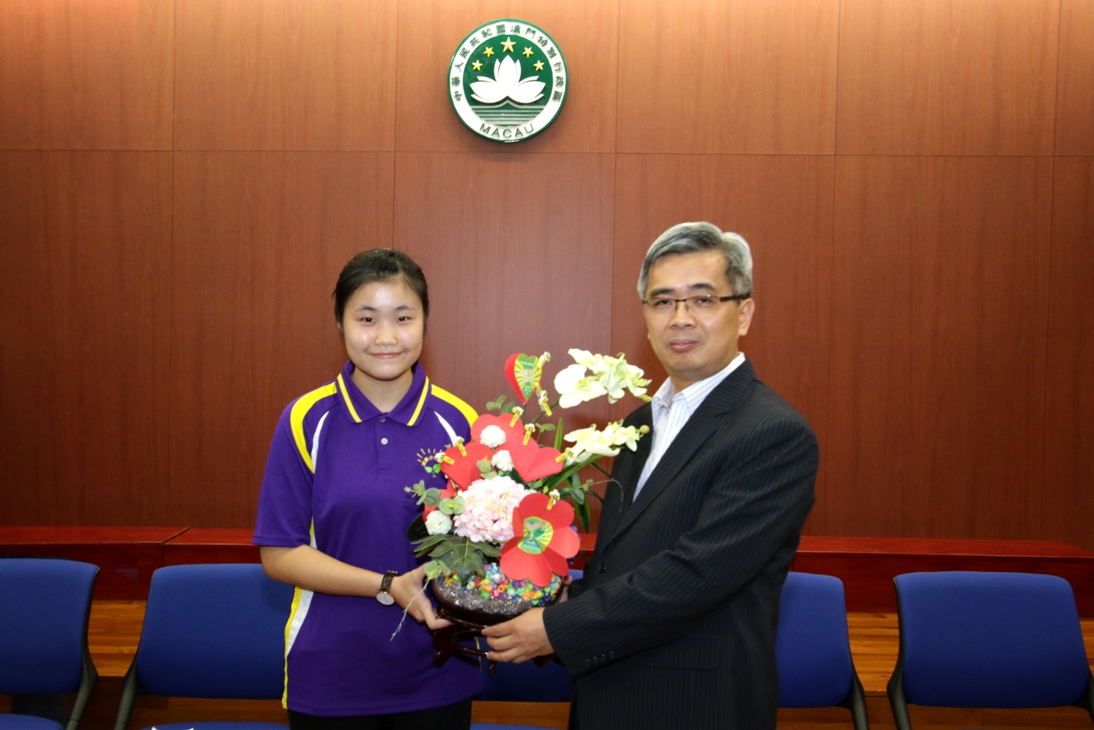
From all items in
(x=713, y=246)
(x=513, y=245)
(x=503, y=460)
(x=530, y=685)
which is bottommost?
(x=530, y=685)

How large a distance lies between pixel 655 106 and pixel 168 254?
263 centimetres

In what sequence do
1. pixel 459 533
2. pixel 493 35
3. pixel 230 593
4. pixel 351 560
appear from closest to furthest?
pixel 459 533 < pixel 351 560 < pixel 230 593 < pixel 493 35

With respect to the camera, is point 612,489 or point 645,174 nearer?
point 612,489

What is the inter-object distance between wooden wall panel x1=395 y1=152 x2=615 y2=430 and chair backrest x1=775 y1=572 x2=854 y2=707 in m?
1.74

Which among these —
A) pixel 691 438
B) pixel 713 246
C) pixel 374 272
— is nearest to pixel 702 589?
pixel 691 438

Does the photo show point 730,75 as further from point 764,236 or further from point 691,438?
point 691,438

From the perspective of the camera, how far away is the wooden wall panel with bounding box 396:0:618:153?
3848mm

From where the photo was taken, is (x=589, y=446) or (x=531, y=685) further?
(x=531, y=685)

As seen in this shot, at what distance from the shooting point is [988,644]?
7.47 ft

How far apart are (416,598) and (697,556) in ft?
1.69

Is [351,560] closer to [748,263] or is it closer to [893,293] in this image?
[748,263]

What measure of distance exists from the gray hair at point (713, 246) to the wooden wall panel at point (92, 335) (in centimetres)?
333

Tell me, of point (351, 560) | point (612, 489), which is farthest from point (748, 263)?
point (351, 560)

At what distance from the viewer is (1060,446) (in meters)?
3.88
